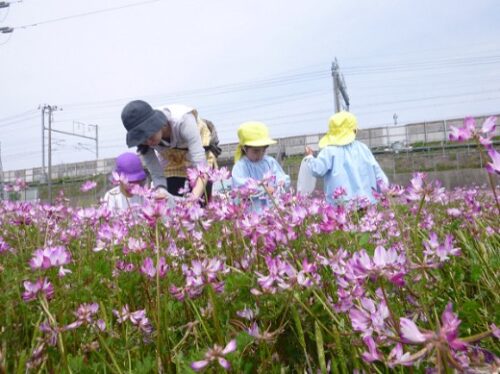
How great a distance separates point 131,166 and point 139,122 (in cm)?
152

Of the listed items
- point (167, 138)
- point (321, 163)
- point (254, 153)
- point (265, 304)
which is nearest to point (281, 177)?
point (167, 138)

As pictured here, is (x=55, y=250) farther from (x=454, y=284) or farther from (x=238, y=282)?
(x=454, y=284)

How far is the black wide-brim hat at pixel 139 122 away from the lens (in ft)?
10.6

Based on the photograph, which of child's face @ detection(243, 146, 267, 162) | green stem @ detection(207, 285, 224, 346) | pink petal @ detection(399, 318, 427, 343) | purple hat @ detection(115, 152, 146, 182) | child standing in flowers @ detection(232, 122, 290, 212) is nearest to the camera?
pink petal @ detection(399, 318, 427, 343)

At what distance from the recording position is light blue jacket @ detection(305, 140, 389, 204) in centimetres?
485

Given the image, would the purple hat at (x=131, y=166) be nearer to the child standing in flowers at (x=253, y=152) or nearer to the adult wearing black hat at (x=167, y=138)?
the adult wearing black hat at (x=167, y=138)

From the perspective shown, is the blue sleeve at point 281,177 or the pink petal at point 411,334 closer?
the pink petal at point 411,334

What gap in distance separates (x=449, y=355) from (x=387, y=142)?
20.4 m

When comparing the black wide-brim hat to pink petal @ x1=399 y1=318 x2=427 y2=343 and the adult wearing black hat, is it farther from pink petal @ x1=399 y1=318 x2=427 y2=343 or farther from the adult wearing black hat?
pink petal @ x1=399 y1=318 x2=427 y2=343

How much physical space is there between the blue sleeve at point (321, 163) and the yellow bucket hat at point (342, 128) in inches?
9.4

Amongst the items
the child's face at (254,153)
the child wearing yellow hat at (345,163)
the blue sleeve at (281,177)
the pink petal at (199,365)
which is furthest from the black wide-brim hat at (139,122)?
the pink petal at (199,365)

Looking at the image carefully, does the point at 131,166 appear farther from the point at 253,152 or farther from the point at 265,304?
the point at 265,304

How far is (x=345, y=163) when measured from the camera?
4.91 meters

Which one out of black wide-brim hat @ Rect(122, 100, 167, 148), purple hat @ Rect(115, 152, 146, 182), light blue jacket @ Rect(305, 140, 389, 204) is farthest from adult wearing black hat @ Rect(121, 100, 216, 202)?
light blue jacket @ Rect(305, 140, 389, 204)
